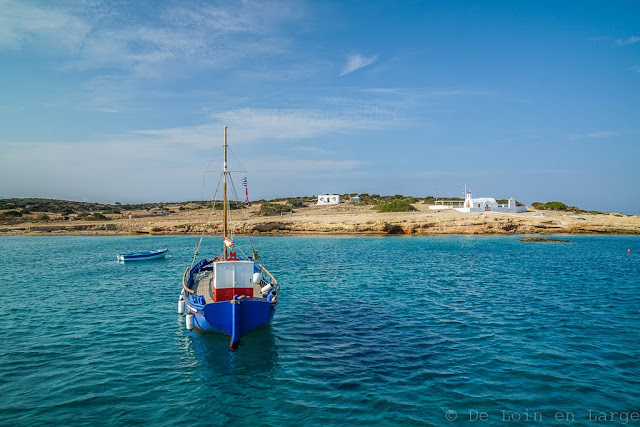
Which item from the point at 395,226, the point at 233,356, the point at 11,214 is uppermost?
the point at 11,214

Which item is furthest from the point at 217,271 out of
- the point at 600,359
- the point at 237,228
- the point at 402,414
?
the point at 237,228

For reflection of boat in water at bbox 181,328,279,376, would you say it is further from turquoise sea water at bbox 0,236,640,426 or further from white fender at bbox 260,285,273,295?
white fender at bbox 260,285,273,295

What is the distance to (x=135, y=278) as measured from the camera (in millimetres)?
31734

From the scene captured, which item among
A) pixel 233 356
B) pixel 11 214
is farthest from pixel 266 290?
pixel 11 214

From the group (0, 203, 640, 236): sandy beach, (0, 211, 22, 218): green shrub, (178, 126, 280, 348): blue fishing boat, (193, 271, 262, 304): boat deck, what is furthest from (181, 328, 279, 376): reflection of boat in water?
(0, 211, 22, 218): green shrub

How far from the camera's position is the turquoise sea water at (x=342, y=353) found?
11102mm

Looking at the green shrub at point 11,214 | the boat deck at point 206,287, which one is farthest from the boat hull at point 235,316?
the green shrub at point 11,214

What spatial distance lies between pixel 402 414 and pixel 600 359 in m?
9.04

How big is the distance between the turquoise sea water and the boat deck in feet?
5.65

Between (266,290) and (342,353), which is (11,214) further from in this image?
(342,353)

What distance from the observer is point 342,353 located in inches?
584

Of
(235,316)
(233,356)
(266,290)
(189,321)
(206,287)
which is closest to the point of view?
(233,356)

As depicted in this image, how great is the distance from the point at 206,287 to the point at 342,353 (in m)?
10.6

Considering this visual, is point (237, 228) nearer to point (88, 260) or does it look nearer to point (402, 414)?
point (88, 260)
